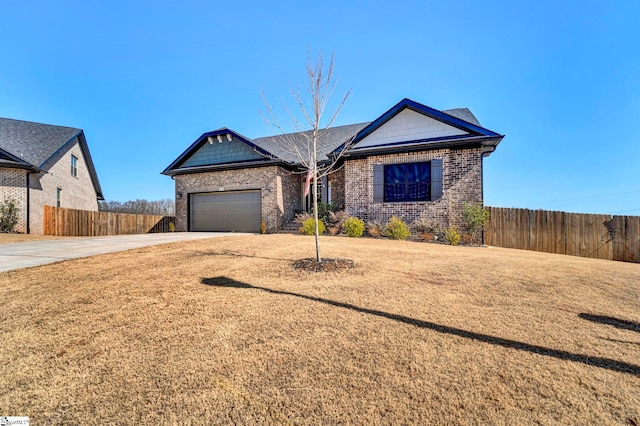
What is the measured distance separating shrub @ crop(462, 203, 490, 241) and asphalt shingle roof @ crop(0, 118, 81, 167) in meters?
22.7

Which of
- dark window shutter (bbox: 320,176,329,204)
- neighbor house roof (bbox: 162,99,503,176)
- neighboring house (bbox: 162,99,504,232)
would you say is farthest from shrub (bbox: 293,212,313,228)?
neighbor house roof (bbox: 162,99,503,176)

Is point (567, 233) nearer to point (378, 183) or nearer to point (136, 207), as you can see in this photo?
point (378, 183)

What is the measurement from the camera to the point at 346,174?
529 inches

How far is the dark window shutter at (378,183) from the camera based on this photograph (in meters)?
12.7

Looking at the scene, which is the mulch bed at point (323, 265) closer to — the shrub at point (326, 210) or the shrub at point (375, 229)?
the shrub at point (375, 229)

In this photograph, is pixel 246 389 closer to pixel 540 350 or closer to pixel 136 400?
pixel 136 400

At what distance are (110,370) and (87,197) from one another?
26118 mm

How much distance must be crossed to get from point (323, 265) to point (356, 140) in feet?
31.1

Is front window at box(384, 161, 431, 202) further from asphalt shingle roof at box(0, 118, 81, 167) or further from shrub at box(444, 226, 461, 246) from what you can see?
asphalt shingle roof at box(0, 118, 81, 167)

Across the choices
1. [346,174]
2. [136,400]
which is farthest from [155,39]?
[136,400]

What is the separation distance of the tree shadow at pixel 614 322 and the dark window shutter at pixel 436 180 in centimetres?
869

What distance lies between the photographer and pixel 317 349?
2.57 m

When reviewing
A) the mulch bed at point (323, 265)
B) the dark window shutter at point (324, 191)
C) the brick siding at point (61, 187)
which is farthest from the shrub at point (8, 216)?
the mulch bed at point (323, 265)

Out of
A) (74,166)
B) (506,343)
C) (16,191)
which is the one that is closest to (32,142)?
(74,166)
